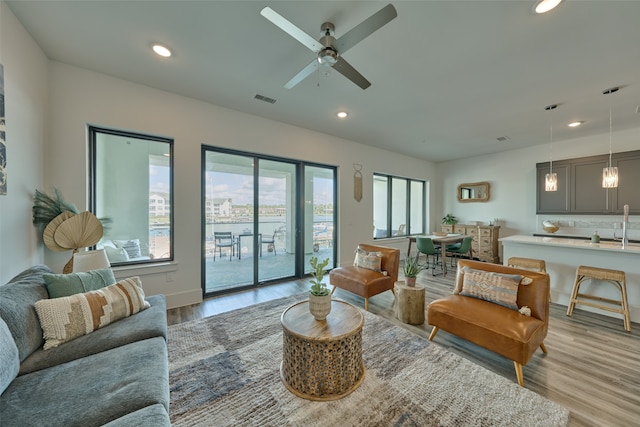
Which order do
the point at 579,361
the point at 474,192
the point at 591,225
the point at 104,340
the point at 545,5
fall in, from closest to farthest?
the point at 104,340 < the point at 545,5 < the point at 579,361 < the point at 591,225 < the point at 474,192

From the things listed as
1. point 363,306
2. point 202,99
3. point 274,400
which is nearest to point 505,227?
point 363,306

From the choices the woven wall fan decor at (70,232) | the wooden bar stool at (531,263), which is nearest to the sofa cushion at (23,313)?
the woven wall fan decor at (70,232)

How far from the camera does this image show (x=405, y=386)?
1.83m

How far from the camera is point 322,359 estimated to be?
1.69 metres

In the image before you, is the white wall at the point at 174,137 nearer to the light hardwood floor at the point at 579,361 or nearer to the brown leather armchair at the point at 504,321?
the light hardwood floor at the point at 579,361

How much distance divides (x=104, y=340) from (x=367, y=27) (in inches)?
113

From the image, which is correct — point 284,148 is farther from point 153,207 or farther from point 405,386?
point 405,386

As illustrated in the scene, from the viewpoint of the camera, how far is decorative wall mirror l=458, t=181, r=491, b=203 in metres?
6.43

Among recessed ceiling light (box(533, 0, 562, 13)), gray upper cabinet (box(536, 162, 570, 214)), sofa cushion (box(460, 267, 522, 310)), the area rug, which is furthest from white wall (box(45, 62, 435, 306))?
gray upper cabinet (box(536, 162, 570, 214))

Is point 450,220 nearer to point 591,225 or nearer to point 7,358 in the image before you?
point 591,225

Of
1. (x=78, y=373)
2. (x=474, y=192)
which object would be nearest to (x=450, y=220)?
(x=474, y=192)

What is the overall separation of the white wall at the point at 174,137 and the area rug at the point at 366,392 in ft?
4.04

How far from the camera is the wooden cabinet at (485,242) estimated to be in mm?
5889

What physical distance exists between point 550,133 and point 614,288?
3221 mm
